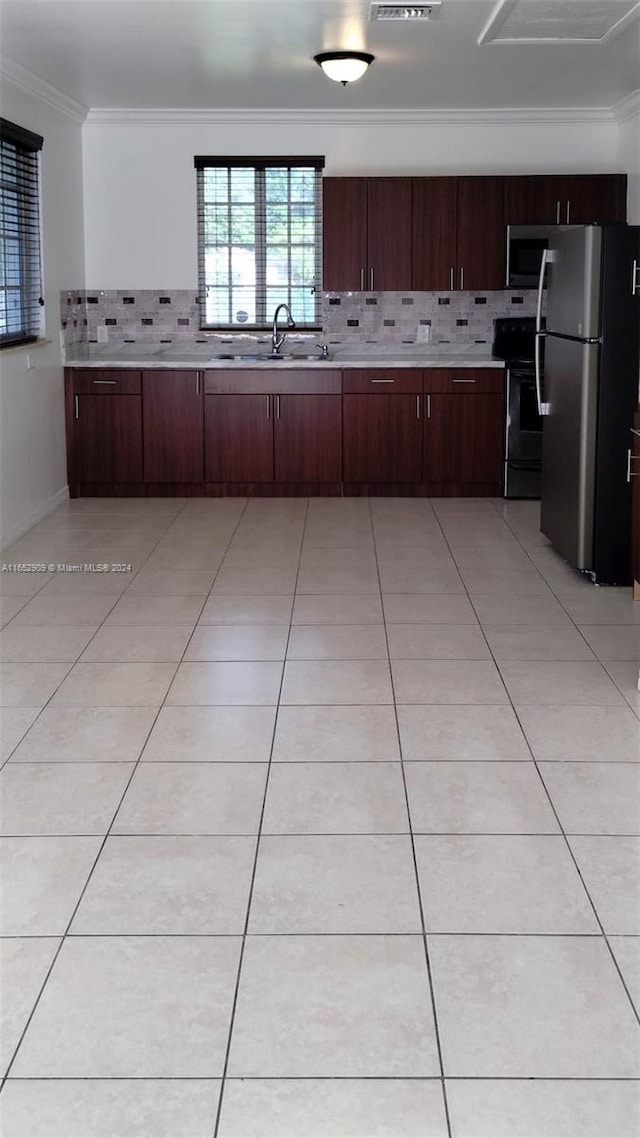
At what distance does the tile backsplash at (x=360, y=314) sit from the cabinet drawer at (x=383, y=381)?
64 cm

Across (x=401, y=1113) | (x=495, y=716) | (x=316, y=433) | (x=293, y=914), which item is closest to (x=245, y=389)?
(x=316, y=433)

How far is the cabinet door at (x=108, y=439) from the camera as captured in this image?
26.4ft

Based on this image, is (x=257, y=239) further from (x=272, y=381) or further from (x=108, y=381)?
(x=108, y=381)

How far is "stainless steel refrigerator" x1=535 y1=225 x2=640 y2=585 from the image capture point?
5.42 m

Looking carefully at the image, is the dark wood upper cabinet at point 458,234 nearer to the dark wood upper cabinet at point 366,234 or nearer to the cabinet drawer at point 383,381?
the dark wood upper cabinet at point 366,234

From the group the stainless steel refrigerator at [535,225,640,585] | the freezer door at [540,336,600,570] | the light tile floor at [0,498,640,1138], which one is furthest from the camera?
the freezer door at [540,336,600,570]

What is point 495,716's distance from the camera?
13.0 ft

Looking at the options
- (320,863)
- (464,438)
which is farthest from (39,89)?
(320,863)

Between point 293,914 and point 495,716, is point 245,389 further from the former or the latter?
point 293,914

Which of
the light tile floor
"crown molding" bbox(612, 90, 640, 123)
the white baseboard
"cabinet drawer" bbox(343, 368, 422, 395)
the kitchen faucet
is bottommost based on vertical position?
the light tile floor

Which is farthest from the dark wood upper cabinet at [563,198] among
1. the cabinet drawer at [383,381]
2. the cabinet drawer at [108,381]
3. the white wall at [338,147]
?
the cabinet drawer at [108,381]

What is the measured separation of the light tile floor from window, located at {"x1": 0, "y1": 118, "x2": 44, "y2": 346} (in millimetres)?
2096

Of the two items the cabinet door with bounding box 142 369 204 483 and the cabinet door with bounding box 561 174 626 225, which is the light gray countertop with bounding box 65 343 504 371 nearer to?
the cabinet door with bounding box 142 369 204 483

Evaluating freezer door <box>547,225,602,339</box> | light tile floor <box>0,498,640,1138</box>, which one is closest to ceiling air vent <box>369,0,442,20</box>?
freezer door <box>547,225,602,339</box>
